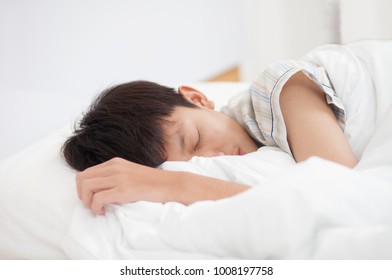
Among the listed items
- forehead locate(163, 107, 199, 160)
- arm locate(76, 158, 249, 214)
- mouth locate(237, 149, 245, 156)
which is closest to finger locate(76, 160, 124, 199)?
arm locate(76, 158, 249, 214)

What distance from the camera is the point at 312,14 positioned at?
228 centimetres

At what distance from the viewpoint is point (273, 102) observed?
0.95 metres

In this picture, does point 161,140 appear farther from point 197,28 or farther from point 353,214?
point 197,28

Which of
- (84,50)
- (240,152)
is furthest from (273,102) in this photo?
(84,50)

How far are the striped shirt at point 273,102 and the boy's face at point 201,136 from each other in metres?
0.03

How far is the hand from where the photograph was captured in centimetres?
80

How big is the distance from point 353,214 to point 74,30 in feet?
3.52

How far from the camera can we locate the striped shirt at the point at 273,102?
0.94 meters

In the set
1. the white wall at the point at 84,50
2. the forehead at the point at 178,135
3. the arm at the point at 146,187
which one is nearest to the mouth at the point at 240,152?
the forehead at the point at 178,135

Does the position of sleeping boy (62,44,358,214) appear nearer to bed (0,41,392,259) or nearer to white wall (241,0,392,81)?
bed (0,41,392,259)

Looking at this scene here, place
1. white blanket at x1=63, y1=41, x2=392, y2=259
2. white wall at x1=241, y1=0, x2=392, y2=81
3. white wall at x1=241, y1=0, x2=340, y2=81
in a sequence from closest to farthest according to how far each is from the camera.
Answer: white blanket at x1=63, y1=41, x2=392, y2=259 → white wall at x1=241, y1=0, x2=392, y2=81 → white wall at x1=241, y1=0, x2=340, y2=81

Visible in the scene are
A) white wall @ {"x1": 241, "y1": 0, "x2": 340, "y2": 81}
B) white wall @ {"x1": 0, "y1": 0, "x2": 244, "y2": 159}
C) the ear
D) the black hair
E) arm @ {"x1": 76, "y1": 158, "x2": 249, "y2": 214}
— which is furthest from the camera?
white wall @ {"x1": 241, "y1": 0, "x2": 340, "y2": 81}

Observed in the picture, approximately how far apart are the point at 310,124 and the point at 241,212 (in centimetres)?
31

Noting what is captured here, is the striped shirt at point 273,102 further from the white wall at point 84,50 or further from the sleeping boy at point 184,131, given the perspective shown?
the white wall at point 84,50
